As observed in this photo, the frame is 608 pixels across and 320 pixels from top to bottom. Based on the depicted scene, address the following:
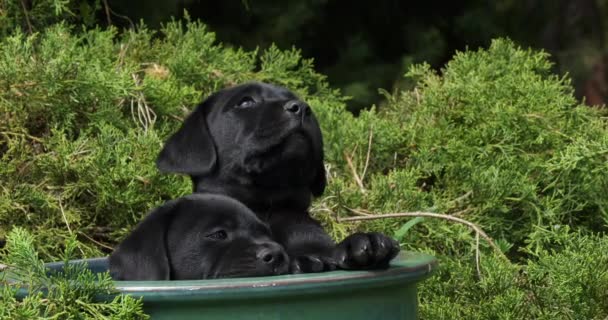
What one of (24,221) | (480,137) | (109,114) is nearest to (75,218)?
(24,221)

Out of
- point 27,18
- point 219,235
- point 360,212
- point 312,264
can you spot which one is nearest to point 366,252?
point 312,264

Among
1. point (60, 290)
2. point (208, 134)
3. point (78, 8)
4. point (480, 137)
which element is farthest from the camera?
point (78, 8)

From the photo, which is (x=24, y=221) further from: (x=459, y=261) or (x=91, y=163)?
(x=459, y=261)

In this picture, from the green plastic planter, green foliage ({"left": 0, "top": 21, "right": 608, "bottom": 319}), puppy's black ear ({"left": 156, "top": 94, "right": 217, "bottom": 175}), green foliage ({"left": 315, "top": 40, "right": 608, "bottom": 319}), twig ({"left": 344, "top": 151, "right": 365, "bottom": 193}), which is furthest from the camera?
twig ({"left": 344, "top": 151, "right": 365, "bottom": 193})

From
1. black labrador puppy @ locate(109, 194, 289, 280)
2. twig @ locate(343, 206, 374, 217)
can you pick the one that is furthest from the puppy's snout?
twig @ locate(343, 206, 374, 217)

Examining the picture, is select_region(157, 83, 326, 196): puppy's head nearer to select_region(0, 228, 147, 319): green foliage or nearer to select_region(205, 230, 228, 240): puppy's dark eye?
select_region(205, 230, 228, 240): puppy's dark eye

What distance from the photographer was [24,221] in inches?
167

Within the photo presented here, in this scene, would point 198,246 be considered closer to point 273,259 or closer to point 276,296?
point 273,259

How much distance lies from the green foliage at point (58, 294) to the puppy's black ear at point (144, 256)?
7.7 inches

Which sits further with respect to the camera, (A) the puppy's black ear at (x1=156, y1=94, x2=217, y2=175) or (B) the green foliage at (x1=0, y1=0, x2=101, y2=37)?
(B) the green foliage at (x1=0, y1=0, x2=101, y2=37)

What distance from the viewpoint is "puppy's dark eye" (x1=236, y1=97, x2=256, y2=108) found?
11.5ft

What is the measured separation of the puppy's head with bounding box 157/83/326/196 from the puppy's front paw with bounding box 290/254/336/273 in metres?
0.50

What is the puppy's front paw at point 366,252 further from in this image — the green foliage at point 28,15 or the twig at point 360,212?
the green foliage at point 28,15

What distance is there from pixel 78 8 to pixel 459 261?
8.25 ft
